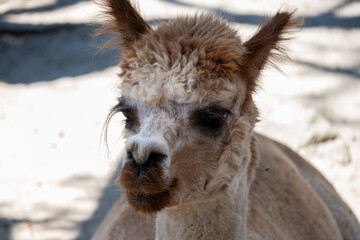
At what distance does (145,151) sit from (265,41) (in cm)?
97

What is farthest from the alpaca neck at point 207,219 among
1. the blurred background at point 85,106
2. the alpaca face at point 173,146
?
the blurred background at point 85,106

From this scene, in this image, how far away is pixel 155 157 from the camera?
7.12 feet

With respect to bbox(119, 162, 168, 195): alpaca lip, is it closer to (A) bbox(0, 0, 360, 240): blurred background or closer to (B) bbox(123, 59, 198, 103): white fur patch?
(B) bbox(123, 59, 198, 103): white fur patch

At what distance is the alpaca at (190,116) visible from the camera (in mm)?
2256

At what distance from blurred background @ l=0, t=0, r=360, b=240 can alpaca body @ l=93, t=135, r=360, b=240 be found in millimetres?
855

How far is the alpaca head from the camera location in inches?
87.4

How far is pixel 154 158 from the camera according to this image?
2170mm

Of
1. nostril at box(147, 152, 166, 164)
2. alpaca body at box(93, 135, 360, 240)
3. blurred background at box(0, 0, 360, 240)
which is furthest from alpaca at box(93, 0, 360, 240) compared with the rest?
blurred background at box(0, 0, 360, 240)

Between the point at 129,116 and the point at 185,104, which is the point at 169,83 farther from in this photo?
the point at 129,116

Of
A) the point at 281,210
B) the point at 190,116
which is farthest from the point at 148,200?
the point at 281,210

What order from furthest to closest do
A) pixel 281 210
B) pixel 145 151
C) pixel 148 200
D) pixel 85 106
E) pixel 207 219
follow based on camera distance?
pixel 85 106
pixel 281 210
pixel 207 219
pixel 148 200
pixel 145 151

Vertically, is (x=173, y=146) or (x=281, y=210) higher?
(x=173, y=146)

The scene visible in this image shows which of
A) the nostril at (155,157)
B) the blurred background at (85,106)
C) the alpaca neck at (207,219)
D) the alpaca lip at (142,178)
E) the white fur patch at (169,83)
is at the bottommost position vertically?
the blurred background at (85,106)

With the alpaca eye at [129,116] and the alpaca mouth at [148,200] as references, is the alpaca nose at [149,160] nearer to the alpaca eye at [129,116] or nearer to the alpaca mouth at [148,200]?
the alpaca mouth at [148,200]
